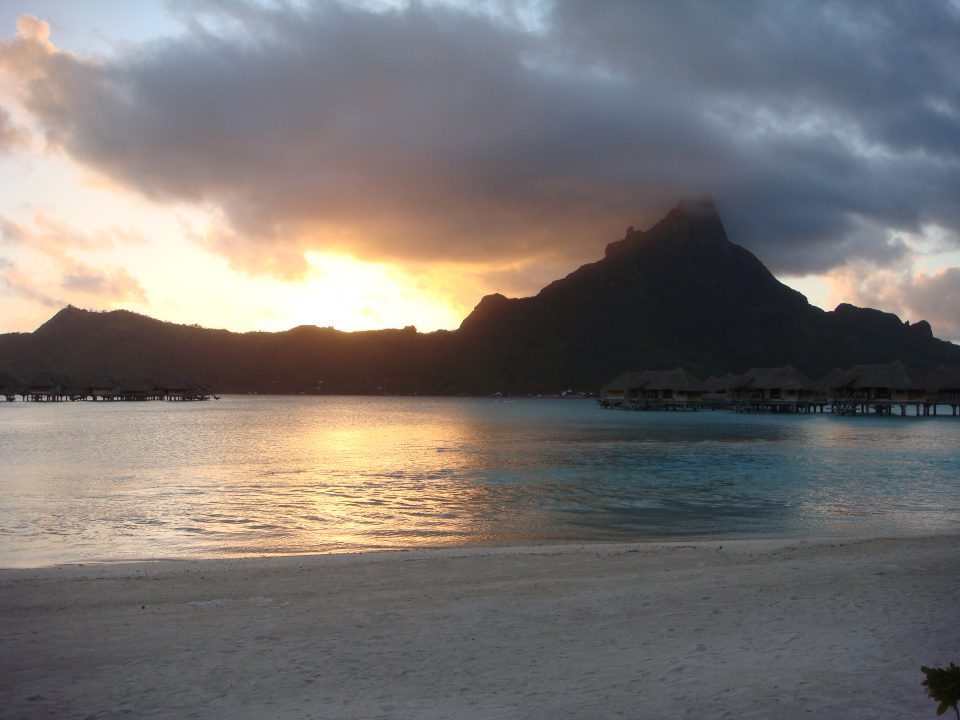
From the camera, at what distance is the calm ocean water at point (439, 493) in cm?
1345

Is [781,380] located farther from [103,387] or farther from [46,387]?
A: [46,387]

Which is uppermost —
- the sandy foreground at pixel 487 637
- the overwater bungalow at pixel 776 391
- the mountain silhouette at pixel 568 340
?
the mountain silhouette at pixel 568 340

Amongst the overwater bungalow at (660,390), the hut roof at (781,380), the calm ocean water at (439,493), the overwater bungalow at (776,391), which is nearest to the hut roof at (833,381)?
the overwater bungalow at (776,391)

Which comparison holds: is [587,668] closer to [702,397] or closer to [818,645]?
[818,645]

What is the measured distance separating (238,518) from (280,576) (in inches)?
267

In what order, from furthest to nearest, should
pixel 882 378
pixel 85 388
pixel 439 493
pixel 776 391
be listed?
pixel 85 388, pixel 776 391, pixel 882 378, pixel 439 493

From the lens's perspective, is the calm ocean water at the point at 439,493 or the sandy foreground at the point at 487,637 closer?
the sandy foreground at the point at 487,637

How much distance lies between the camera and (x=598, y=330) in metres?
154

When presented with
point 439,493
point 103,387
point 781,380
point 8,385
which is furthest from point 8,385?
point 439,493

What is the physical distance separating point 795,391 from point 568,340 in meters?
85.2

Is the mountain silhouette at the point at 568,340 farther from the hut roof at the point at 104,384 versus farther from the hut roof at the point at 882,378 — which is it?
the hut roof at the point at 882,378

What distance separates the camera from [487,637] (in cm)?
648

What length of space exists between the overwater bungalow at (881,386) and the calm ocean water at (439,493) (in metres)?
29.0

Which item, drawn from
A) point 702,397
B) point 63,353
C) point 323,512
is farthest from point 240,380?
point 323,512
